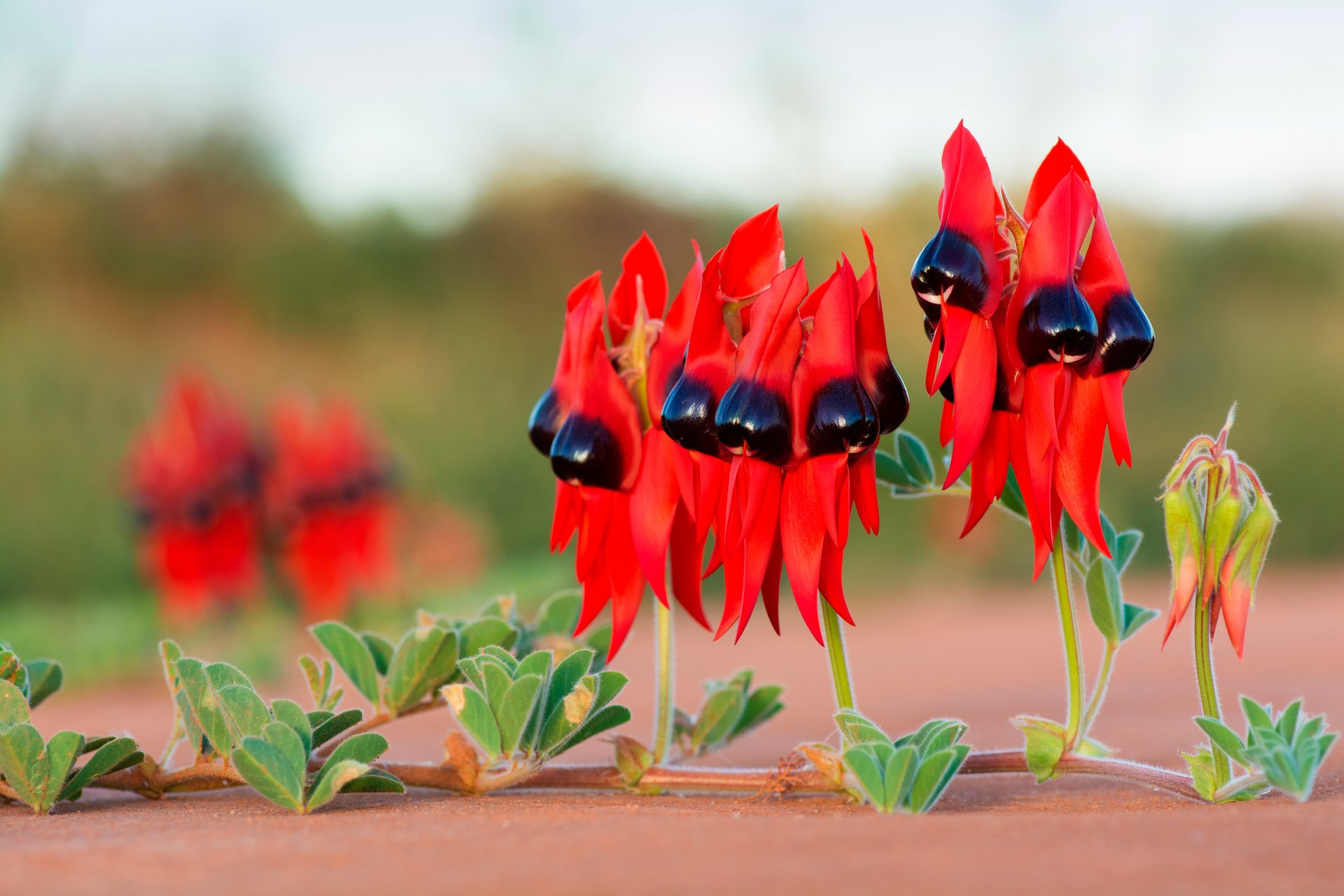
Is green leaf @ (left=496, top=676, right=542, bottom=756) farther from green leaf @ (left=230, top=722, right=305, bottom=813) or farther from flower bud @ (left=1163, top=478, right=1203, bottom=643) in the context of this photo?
flower bud @ (left=1163, top=478, right=1203, bottom=643)

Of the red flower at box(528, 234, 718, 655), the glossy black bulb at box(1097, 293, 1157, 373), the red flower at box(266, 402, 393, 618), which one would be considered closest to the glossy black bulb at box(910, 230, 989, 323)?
the glossy black bulb at box(1097, 293, 1157, 373)

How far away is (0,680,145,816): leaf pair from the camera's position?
4.33 ft

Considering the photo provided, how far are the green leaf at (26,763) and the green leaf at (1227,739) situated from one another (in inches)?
41.0

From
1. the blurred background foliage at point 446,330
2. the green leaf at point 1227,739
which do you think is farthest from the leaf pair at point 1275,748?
the blurred background foliage at point 446,330

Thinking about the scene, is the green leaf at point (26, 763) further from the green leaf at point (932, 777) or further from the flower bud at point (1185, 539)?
the flower bud at point (1185, 539)

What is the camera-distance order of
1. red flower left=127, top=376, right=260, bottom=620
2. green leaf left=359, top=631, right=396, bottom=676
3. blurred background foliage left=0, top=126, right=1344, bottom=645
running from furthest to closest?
blurred background foliage left=0, top=126, right=1344, bottom=645 < red flower left=127, top=376, right=260, bottom=620 < green leaf left=359, top=631, right=396, bottom=676

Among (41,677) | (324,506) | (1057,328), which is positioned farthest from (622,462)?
(324,506)

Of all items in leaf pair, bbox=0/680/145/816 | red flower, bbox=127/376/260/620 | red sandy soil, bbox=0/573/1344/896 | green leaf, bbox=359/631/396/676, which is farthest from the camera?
red flower, bbox=127/376/260/620

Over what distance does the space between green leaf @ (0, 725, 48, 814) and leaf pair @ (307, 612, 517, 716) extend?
26 cm

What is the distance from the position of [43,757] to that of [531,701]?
0.48 m

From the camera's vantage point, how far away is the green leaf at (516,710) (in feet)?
4.13

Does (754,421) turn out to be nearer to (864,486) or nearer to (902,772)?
(864,486)

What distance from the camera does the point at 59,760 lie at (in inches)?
52.8

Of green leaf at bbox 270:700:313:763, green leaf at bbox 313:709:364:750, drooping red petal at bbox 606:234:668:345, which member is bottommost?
green leaf at bbox 313:709:364:750
